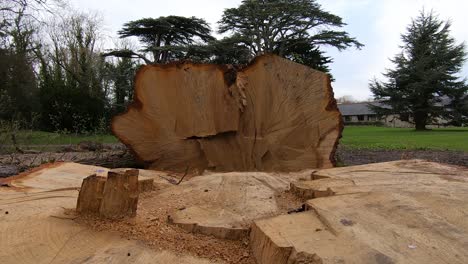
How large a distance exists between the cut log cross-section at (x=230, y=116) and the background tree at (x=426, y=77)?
20802 mm

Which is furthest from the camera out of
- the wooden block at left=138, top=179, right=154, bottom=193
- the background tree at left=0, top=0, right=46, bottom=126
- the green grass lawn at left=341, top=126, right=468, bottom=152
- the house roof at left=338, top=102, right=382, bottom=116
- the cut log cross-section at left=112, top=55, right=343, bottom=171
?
the house roof at left=338, top=102, right=382, bottom=116

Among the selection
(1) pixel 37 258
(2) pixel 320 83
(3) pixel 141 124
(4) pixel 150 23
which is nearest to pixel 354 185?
(1) pixel 37 258

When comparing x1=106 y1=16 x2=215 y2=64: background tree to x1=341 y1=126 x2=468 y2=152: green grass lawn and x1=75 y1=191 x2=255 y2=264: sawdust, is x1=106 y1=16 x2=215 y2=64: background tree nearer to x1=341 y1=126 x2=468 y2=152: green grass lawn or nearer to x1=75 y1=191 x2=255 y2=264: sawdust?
x1=341 y1=126 x2=468 y2=152: green grass lawn

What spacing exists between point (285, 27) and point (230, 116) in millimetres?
21091

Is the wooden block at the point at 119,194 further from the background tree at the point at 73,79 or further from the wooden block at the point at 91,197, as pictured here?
the background tree at the point at 73,79

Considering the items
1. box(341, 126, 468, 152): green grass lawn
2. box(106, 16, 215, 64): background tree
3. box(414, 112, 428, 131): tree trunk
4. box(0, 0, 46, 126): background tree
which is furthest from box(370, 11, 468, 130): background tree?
box(0, 0, 46, 126): background tree

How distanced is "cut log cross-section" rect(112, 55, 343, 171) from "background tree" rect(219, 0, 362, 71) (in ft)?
Answer: 60.1

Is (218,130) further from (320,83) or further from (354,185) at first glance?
(354,185)

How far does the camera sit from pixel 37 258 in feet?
4.22

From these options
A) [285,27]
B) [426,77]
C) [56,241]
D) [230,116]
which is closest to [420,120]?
[426,77]

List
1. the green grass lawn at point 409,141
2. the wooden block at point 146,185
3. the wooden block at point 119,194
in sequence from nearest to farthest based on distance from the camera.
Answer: the wooden block at point 119,194 < the wooden block at point 146,185 < the green grass lawn at point 409,141

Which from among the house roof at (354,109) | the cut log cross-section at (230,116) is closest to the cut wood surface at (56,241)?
the cut log cross-section at (230,116)

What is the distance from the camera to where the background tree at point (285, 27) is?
21.9m

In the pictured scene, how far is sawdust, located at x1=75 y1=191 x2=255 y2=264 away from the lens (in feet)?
4.68
